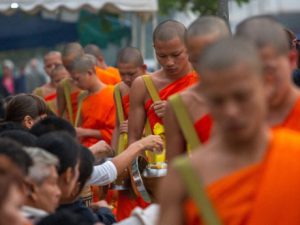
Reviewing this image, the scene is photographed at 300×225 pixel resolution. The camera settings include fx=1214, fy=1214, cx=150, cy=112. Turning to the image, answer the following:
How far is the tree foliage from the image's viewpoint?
1145 inches

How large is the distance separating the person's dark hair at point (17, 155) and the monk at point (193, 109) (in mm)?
778

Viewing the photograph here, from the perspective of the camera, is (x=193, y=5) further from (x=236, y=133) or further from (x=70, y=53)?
(x=236, y=133)

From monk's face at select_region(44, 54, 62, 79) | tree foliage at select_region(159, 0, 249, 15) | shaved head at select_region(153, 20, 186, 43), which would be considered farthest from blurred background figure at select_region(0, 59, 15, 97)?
shaved head at select_region(153, 20, 186, 43)

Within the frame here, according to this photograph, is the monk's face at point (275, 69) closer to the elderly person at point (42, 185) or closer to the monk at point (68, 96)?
the elderly person at point (42, 185)

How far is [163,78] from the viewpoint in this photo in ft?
27.3

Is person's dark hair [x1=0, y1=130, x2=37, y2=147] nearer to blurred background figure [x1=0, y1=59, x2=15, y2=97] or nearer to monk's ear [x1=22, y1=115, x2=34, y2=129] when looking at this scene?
monk's ear [x1=22, y1=115, x2=34, y2=129]

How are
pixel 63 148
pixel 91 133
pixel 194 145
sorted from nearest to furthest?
pixel 194 145, pixel 63 148, pixel 91 133

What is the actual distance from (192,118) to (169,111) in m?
0.11

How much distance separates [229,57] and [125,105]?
6.13 meters

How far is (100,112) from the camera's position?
1234cm

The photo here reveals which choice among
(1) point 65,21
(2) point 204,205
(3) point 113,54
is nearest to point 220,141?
(2) point 204,205

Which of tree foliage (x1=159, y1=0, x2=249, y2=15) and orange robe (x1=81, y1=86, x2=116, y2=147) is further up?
orange robe (x1=81, y1=86, x2=116, y2=147)

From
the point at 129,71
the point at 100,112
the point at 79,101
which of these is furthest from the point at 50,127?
the point at 79,101

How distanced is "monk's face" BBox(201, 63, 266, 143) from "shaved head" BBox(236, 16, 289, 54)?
0.80m
